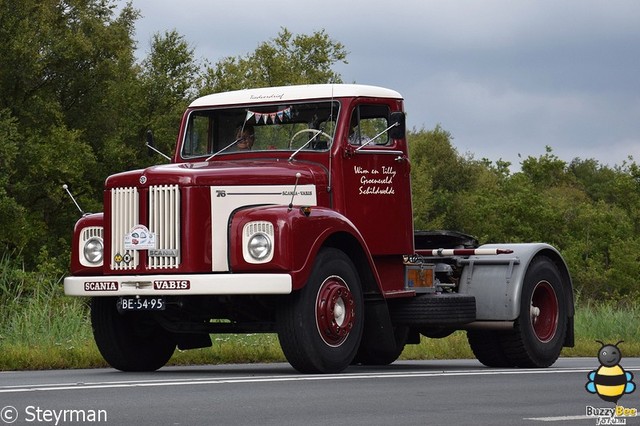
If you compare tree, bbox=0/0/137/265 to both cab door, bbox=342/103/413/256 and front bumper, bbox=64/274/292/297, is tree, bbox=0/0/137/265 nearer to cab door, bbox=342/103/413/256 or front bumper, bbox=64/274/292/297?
cab door, bbox=342/103/413/256

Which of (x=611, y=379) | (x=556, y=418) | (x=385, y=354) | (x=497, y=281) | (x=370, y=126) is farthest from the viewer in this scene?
(x=385, y=354)

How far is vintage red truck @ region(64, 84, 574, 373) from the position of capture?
13266 millimetres

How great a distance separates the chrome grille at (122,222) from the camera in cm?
1361

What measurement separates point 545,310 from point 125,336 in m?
5.23

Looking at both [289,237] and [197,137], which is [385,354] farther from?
[289,237]

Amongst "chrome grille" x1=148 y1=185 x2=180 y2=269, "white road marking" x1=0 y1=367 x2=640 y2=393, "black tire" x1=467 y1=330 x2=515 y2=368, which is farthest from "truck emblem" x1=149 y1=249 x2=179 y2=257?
"black tire" x1=467 y1=330 x2=515 y2=368

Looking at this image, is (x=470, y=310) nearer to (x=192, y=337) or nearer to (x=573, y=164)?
(x=192, y=337)

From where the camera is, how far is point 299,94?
1561 centimetres

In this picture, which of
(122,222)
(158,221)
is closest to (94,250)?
(122,222)

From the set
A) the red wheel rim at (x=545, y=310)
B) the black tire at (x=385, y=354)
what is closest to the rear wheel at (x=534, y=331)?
the red wheel rim at (x=545, y=310)

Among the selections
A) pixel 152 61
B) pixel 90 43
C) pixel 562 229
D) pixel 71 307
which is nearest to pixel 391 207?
pixel 71 307

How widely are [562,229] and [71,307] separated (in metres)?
72.7

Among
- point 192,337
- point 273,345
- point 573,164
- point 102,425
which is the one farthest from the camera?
point 573,164

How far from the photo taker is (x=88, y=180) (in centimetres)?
5762
